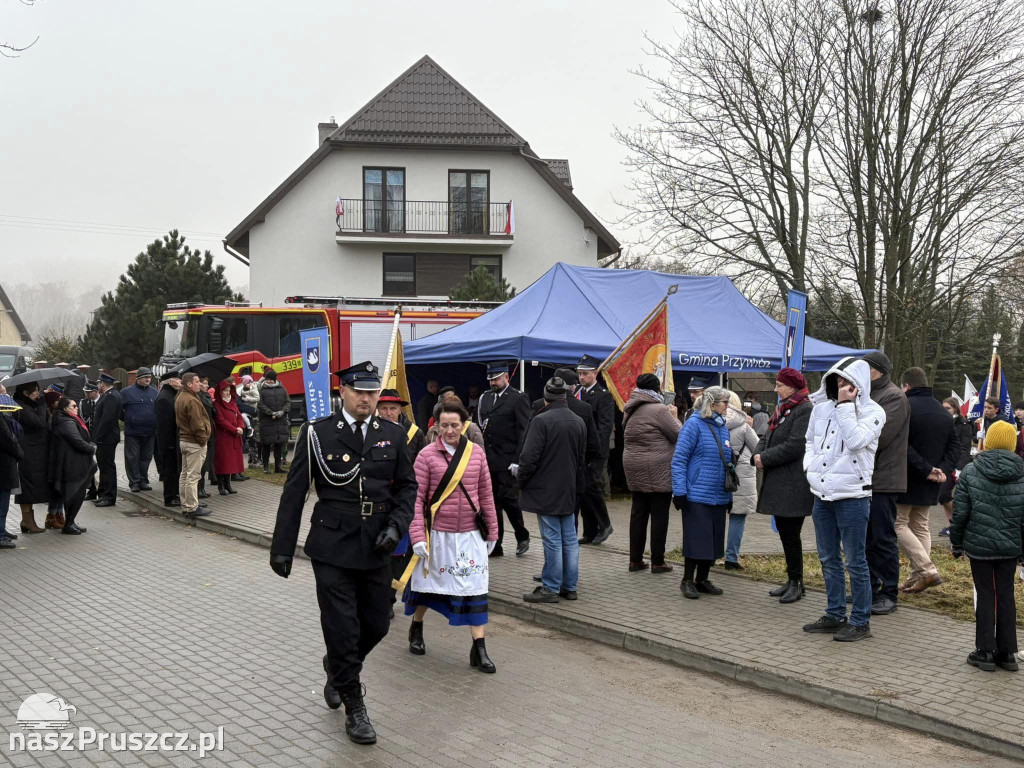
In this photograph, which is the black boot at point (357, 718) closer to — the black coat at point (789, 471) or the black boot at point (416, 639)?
the black boot at point (416, 639)

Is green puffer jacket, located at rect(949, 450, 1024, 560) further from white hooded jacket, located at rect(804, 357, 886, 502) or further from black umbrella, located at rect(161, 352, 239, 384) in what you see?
black umbrella, located at rect(161, 352, 239, 384)

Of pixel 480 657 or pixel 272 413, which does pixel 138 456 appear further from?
pixel 480 657

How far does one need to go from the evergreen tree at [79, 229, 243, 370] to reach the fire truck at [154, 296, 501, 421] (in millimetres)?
9549

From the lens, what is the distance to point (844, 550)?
7.05 m

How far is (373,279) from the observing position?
36938 millimetres

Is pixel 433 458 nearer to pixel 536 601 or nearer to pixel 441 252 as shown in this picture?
pixel 536 601

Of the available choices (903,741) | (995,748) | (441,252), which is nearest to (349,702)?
(903,741)

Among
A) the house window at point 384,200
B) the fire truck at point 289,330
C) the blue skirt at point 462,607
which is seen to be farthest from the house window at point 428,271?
the blue skirt at point 462,607

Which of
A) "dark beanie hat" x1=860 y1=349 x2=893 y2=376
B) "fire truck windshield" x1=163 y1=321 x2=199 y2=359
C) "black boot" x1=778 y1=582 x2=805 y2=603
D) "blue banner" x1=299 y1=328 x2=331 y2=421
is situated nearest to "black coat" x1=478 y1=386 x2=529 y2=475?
"blue banner" x1=299 y1=328 x2=331 y2=421

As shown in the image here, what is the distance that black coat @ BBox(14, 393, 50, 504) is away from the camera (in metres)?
11.9

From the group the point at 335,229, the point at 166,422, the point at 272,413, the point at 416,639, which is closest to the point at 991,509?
the point at 416,639

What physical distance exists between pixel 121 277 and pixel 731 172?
2219 cm

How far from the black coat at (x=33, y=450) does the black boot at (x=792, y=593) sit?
352 inches

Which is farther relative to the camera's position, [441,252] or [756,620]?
[441,252]
